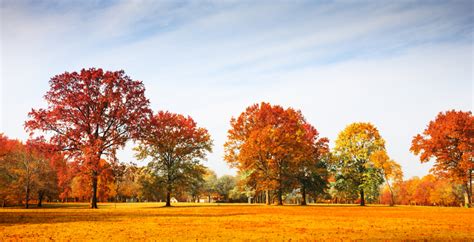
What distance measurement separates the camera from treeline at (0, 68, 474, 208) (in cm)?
4112

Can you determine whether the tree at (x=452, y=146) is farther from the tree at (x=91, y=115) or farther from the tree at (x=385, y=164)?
the tree at (x=91, y=115)

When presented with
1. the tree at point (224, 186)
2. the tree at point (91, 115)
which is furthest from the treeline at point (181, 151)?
the tree at point (224, 186)

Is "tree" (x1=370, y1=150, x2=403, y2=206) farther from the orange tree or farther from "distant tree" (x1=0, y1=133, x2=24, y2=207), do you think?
"distant tree" (x1=0, y1=133, x2=24, y2=207)

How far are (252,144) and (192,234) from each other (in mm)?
37469

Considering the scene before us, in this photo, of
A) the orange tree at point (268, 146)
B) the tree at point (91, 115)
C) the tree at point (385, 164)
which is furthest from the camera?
the tree at point (385, 164)

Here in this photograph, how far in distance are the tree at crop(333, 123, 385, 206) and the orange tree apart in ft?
31.2

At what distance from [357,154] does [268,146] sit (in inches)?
745

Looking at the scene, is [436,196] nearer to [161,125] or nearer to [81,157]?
[161,125]

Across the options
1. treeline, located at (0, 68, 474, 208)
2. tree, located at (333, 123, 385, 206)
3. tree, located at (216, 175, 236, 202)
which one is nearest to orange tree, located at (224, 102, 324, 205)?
treeline, located at (0, 68, 474, 208)

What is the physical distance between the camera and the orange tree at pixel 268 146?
53875 millimetres

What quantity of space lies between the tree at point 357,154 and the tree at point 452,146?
820 centimetres

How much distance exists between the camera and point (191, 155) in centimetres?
5697

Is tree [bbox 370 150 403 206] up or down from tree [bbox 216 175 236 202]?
up

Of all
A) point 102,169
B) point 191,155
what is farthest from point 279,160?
point 102,169
